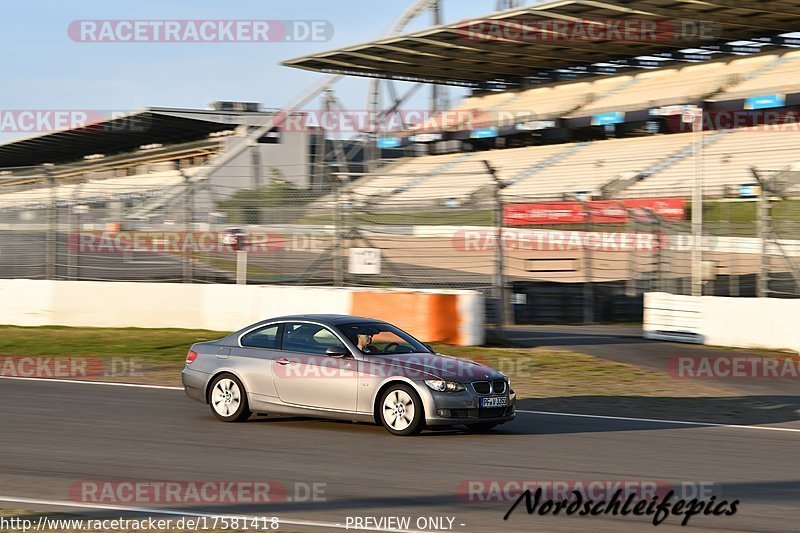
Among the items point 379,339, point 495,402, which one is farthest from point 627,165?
point 495,402

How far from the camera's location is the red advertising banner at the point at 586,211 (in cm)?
2600

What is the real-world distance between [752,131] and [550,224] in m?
14.6

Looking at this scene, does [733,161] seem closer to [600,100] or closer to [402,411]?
[600,100]

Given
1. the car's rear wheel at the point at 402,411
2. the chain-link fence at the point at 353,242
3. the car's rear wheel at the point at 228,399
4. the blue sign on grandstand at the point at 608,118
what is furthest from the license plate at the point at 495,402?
the blue sign on grandstand at the point at 608,118

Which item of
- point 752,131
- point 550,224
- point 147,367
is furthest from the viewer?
point 752,131

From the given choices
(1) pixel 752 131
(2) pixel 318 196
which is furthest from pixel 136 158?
(2) pixel 318 196

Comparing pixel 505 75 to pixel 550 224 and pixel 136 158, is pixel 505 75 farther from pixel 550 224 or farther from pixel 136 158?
pixel 550 224

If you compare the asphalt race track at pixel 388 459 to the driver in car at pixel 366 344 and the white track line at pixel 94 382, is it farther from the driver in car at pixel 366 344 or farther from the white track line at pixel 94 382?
the white track line at pixel 94 382

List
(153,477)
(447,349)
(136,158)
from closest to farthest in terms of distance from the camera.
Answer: (153,477) → (447,349) → (136,158)

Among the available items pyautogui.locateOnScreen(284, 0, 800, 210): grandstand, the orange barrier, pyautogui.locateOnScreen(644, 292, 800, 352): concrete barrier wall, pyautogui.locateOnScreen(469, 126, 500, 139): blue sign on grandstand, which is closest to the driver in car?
the orange barrier

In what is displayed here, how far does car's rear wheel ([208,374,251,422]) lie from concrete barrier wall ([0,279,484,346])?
7.07m

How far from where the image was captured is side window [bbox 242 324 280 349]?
426 inches

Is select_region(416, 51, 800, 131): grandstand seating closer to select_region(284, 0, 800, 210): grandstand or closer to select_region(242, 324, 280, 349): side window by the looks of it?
select_region(284, 0, 800, 210): grandstand

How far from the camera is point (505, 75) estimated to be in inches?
2238
